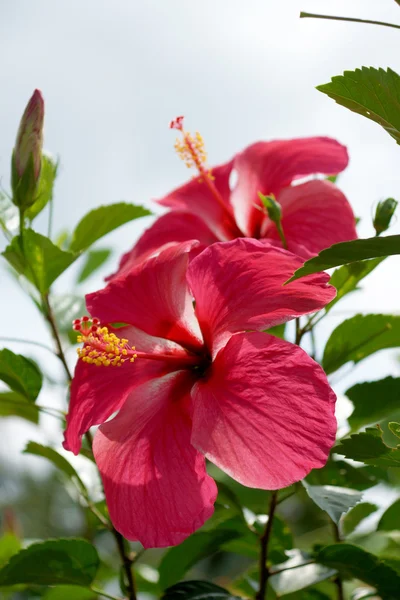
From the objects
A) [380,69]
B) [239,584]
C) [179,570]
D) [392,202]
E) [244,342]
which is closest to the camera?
[380,69]

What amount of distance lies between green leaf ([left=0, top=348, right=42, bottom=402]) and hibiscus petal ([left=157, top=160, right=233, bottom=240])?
0.48 meters

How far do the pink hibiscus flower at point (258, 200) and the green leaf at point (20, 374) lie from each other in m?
0.26

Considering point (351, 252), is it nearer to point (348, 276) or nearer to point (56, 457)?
point (348, 276)

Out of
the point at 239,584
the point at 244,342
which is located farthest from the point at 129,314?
the point at 239,584

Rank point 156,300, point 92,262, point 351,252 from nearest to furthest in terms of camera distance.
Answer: point 351,252
point 156,300
point 92,262

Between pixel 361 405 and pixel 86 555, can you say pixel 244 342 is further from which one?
pixel 86 555

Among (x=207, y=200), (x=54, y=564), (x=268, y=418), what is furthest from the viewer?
(x=207, y=200)

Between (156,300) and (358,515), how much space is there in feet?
2.82

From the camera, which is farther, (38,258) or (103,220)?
(103,220)

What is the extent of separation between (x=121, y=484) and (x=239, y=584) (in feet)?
2.40

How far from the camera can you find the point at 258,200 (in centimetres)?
154

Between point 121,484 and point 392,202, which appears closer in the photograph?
point 121,484

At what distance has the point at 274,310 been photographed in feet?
3.43

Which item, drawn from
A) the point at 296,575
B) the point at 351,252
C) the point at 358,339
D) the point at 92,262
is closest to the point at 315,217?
the point at 358,339
